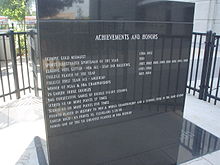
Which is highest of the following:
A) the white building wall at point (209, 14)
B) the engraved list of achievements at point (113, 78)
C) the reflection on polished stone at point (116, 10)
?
the white building wall at point (209, 14)

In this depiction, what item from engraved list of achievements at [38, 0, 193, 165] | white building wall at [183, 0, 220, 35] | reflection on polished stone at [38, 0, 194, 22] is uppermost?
white building wall at [183, 0, 220, 35]

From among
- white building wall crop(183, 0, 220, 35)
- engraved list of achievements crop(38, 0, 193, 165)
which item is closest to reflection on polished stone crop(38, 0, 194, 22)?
engraved list of achievements crop(38, 0, 193, 165)

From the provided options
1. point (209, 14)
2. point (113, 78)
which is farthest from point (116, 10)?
point (209, 14)

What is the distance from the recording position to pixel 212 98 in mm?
5191

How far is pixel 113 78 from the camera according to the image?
2.25 metres

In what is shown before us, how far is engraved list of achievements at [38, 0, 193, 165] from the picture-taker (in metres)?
1.97

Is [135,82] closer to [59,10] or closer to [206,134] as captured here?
[59,10]

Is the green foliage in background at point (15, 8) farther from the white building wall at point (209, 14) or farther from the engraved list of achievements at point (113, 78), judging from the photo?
the engraved list of achievements at point (113, 78)

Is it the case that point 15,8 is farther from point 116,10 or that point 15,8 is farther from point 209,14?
point 116,10

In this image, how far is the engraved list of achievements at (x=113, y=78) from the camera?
197 cm

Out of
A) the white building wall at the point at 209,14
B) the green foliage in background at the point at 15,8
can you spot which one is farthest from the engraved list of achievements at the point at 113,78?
the white building wall at the point at 209,14

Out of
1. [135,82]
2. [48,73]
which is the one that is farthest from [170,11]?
[48,73]

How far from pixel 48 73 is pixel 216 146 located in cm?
263

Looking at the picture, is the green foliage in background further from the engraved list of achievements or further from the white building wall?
the engraved list of achievements
